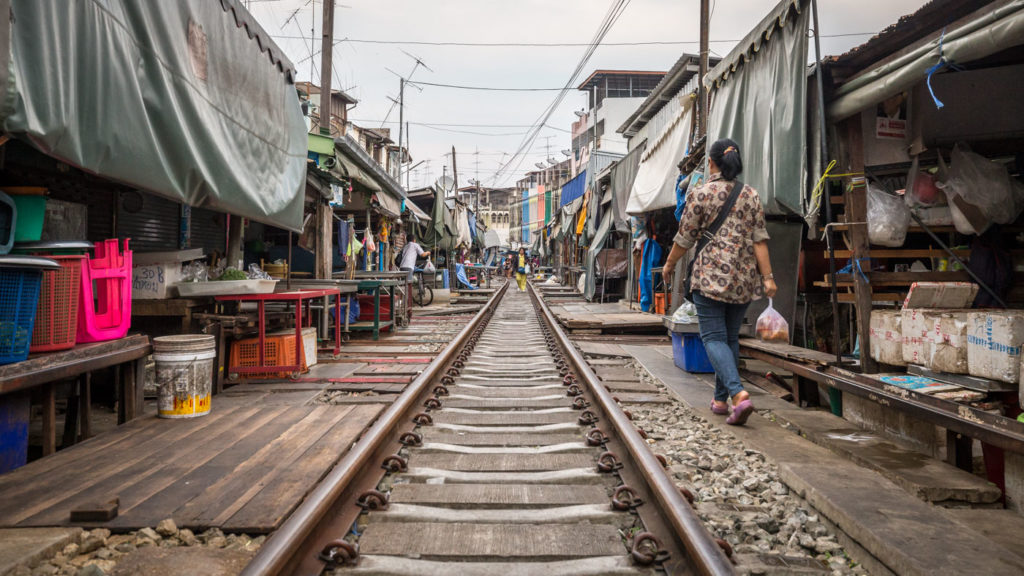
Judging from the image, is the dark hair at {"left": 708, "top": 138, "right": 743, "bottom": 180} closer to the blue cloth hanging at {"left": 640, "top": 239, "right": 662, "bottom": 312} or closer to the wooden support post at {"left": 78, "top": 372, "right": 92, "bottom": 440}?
the wooden support post at {"left": 78, "top": 372, "right": 92, "bottom": 440}

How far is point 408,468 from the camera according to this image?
3.03 m

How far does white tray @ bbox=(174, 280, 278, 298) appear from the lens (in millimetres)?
4820

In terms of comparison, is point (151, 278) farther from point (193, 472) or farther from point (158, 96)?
point (193, 472)

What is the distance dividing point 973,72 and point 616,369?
3.81 metres

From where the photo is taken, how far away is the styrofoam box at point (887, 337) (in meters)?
4.13

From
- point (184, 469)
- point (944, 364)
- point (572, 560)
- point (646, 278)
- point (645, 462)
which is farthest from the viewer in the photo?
point (646, 278)

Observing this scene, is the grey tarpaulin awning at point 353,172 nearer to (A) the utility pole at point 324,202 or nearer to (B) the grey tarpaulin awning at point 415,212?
(A) the utility pole at point 324,202

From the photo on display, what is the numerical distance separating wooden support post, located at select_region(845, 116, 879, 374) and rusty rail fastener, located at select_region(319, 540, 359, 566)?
407cm

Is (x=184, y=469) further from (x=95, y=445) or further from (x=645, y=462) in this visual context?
(x=645, y=462)

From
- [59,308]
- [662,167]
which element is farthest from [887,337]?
[662,167]

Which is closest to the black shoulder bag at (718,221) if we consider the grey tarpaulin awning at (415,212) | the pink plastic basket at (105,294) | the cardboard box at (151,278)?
the pink plastic basket at (105,294)

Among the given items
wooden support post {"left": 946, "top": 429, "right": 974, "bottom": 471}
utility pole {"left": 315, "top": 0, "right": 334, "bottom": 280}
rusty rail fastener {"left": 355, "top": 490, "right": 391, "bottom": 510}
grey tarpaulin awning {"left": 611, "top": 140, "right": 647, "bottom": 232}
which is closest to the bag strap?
wooden support post {"left": 946, "top": 429, "right": 974, "bottom": 471}

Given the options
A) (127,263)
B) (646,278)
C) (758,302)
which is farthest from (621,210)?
(127,263)

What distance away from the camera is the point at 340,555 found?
2.04 metres
